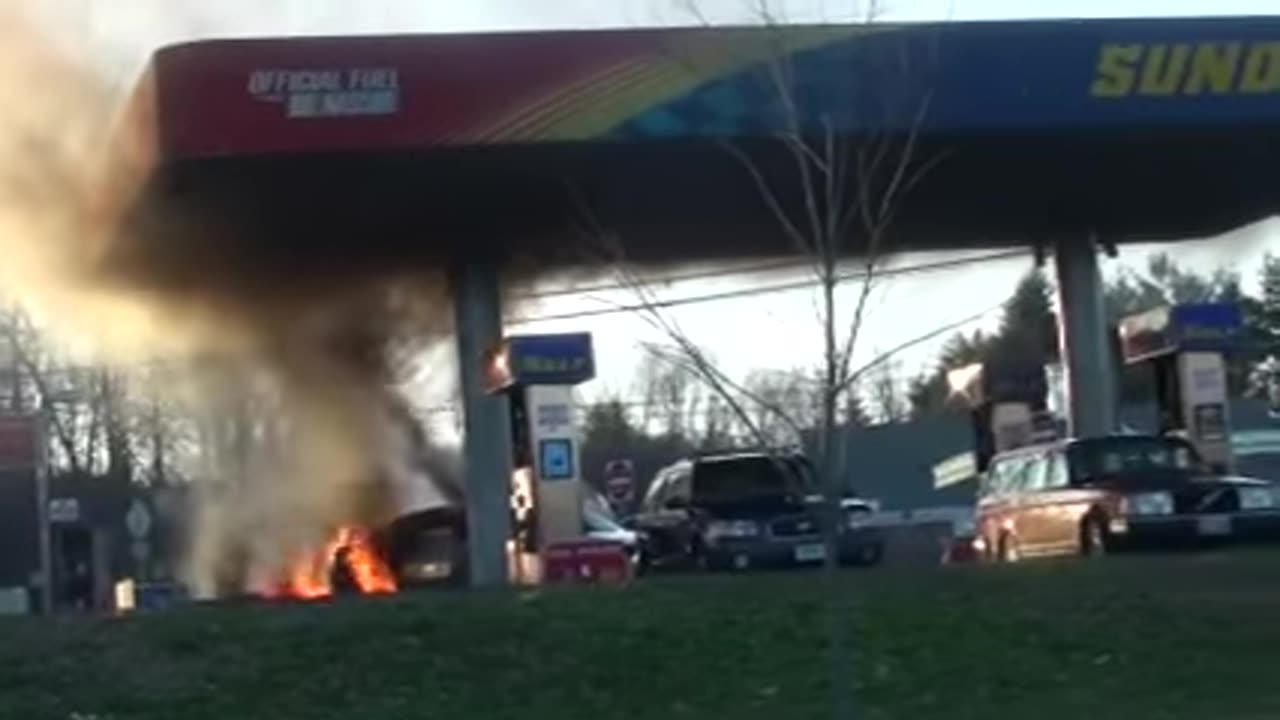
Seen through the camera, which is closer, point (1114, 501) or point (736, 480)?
point (1114, 501)

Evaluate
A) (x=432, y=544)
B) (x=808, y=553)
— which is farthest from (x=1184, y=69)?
(x=432, y=544)

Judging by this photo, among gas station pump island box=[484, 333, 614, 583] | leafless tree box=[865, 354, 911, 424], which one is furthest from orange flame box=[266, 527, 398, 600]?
leafless tree box=[865, 354, 911, 424]

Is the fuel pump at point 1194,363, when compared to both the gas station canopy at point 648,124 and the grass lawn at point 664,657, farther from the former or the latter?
the grass lawn at point 664,657

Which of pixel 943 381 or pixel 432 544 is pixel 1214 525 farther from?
pixel 943 381

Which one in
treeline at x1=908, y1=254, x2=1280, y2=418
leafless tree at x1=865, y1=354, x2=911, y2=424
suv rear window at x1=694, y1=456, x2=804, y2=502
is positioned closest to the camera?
suv rear window at x1=694, y1=456, x2=804, y2=502

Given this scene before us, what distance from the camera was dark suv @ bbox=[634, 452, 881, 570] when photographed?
2922 cm

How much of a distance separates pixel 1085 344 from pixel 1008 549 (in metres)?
7.15

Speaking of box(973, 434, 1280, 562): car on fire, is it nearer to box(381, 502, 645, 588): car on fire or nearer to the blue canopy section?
the blue canopy section

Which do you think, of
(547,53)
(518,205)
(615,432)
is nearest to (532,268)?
(518,205)

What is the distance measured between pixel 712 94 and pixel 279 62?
485 centimetres

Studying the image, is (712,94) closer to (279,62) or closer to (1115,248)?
(279,62)

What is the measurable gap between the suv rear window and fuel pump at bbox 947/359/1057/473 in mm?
6526

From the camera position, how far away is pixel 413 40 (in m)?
28.9

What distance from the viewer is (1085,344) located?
36000mm
